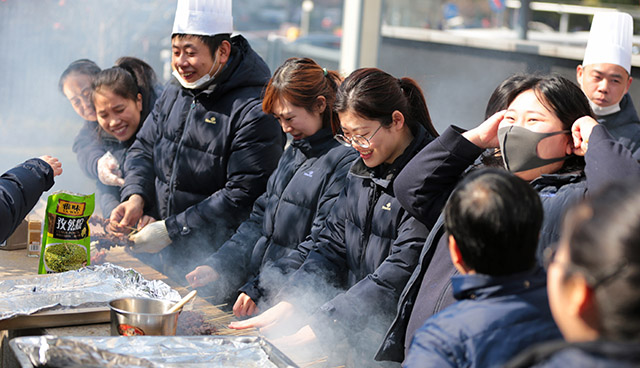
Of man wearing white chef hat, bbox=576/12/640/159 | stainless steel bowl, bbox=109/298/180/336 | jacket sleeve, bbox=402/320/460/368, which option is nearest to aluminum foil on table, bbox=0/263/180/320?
stainless steel bowl, bbox=109/298/180/336

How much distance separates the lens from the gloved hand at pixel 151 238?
334cm

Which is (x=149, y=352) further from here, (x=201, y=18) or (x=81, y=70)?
(x=81, y=70)

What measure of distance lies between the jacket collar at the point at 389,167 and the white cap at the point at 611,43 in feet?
6.77

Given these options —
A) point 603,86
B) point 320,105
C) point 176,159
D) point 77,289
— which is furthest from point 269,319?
point 603,86

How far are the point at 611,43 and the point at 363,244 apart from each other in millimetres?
2463

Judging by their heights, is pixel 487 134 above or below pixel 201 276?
above

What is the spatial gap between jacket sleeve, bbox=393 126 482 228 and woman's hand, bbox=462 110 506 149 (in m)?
0.02

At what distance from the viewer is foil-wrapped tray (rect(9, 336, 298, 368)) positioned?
1632mm

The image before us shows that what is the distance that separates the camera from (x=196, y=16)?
3549mm

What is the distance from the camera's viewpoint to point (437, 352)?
1.36 metres

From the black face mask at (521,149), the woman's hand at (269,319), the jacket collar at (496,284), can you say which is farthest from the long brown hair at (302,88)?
the jacket collar at (496,284)

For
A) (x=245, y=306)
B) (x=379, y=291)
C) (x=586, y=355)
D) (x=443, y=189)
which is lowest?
(x=245, y=306)

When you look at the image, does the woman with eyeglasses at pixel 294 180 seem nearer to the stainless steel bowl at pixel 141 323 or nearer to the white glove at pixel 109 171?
the stainless steel bowl at pixel 141 323

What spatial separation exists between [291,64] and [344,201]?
734mm
